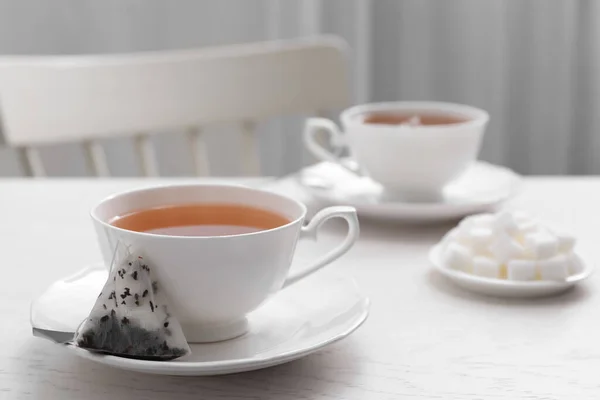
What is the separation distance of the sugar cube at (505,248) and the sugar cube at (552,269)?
2 centimetres

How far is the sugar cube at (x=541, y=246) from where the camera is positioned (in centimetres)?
68

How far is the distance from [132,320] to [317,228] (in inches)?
6.0

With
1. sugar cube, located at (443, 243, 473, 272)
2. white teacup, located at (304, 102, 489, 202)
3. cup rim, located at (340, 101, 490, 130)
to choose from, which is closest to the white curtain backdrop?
cup rim, located at (340, 101, 490, 130)

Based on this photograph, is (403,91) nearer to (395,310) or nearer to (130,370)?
(395,310)

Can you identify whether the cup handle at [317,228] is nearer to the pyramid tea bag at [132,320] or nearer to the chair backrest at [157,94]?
the pyramid tea bag at [132,320]

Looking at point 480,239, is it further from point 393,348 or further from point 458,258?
point 393,348

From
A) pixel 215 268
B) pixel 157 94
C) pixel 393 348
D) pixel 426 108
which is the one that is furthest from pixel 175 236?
pixel 157 94

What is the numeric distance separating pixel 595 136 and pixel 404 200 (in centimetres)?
125

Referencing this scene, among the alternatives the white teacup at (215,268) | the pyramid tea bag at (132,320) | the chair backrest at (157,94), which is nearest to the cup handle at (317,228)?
the white teacup at (215,268)

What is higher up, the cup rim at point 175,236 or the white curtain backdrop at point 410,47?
the cup rim at point 175,236

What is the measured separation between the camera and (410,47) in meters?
2.06

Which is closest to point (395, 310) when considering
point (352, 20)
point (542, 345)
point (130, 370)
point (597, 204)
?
point (542, 345)

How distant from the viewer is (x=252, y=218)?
65cm

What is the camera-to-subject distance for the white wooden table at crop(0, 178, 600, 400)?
1.75 feet
